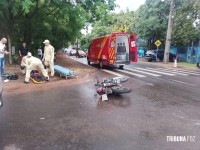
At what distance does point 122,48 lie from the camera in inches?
738

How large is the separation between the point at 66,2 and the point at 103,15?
2.68m

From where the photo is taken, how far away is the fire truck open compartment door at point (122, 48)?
Answer: 60.7ft

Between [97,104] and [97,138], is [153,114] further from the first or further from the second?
[97,138]

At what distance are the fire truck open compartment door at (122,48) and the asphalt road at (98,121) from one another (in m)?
9.64

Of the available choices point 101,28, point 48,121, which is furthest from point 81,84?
point 101,28

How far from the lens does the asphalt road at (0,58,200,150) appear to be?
15.2 feet

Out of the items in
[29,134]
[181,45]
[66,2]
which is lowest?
[29,134]

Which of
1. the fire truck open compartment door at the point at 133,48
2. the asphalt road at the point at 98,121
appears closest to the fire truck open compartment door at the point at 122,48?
the fire truck open compartment door at the point at 133,48

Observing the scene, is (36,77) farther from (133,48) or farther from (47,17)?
(47,17)

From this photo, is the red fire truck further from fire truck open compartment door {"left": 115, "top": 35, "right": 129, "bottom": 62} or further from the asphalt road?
the asphalt road

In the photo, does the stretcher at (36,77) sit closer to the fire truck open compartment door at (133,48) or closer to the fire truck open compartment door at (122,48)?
the fire truck open compartment door at (122,48)

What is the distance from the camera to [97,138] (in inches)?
192

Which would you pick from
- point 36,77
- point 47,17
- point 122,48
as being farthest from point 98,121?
point 47,17

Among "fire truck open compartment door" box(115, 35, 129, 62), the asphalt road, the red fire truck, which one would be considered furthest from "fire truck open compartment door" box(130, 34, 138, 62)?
the asphalt road
